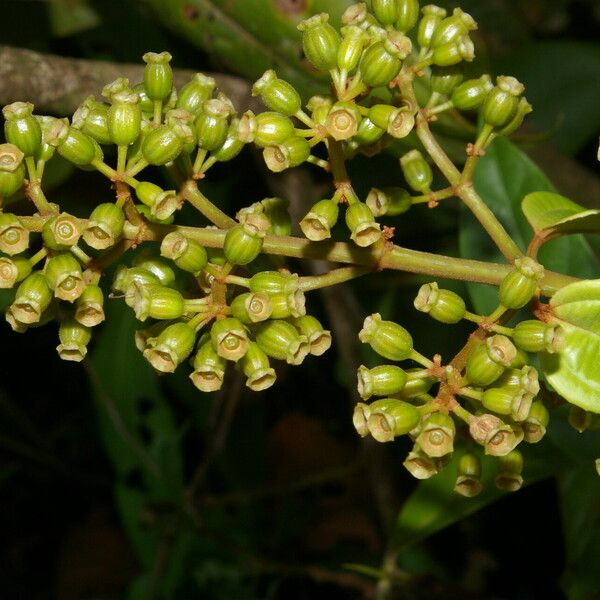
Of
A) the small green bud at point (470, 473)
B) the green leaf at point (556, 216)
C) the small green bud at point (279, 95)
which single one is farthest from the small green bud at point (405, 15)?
the small green bud at point (470, 473)

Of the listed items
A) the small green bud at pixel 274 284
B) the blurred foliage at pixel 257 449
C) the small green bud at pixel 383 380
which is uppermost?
the small green bud at pixel 274 284

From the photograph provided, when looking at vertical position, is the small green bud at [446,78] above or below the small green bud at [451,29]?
below

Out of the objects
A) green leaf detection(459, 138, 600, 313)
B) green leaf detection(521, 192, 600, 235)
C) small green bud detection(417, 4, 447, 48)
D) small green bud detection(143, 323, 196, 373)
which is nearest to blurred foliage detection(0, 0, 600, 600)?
green leaf detection(459, 138, 600, 313)

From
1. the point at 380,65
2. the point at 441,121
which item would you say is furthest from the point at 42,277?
the point at 441,121

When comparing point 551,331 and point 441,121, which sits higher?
point 551,331

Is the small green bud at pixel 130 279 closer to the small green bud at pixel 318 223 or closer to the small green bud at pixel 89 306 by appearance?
the small green bud at pixel 89 306

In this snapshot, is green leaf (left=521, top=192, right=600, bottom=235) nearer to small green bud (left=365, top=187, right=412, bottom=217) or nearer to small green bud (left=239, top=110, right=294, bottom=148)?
small green bud (left=365, top=187, right=412, bottom=217)

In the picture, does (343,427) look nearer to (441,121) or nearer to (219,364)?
(441,121)
